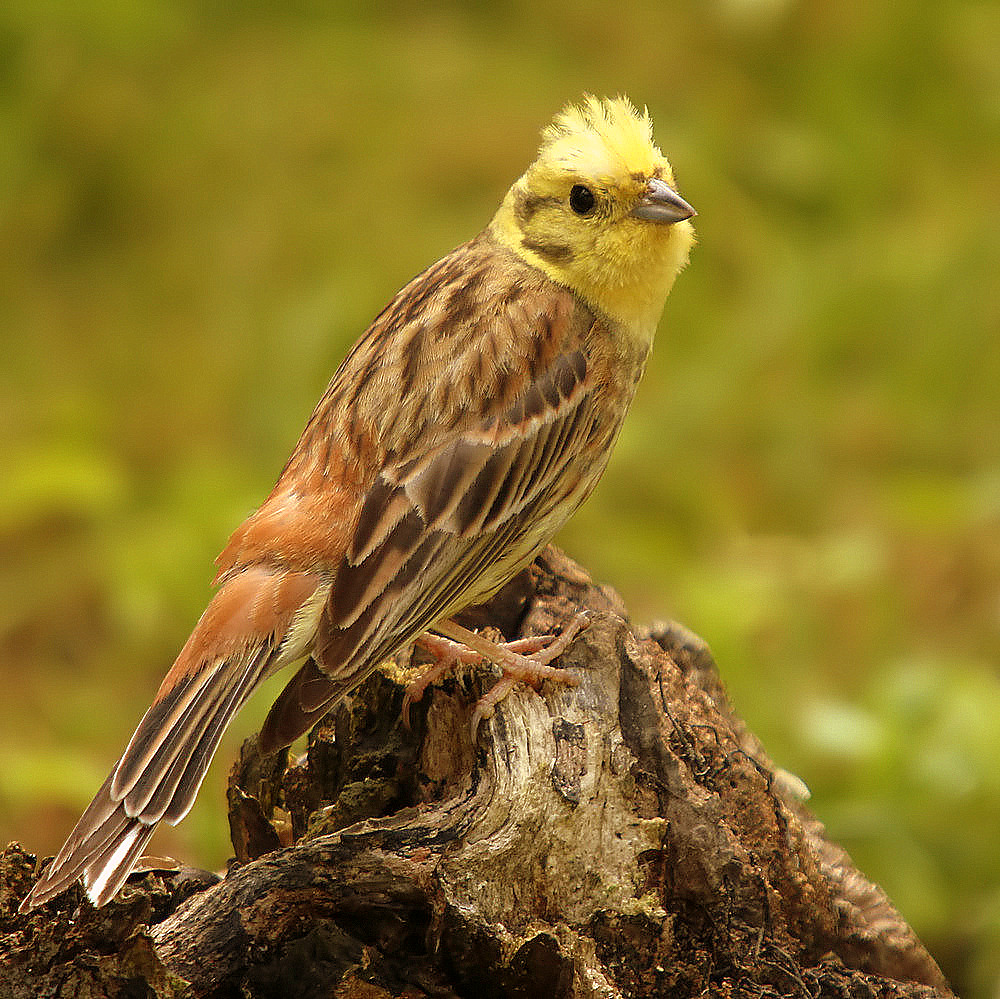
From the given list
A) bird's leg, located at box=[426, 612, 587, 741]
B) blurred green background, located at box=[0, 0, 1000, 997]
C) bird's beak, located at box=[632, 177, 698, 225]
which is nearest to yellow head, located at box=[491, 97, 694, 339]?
bird's beak, located at box=[632, 177, 698, 225]

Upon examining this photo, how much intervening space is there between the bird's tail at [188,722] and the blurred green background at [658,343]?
5.62 feet

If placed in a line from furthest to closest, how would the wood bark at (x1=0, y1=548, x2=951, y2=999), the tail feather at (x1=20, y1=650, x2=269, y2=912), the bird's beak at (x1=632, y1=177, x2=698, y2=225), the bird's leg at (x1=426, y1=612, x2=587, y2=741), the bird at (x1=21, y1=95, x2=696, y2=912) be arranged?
the bird's beak at (x1=632, y1=177, x2=698, y2=225), the bird's leg at (x1=426, y1=612, x2=587, y2=741), the bird at (x1=21, y1=95, x2=696, y2=912), the wood bark at (x1=0, y1=548, x2=951, y2=999), the tail feather at (x1=20, y1=650, x2=269, y2=912)

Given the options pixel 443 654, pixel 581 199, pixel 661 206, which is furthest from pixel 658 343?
pixel 443 654

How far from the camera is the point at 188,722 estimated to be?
329 centimetres

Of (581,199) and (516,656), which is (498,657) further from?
(581,199)

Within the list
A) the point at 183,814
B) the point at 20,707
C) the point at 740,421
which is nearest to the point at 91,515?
the point at 20,707

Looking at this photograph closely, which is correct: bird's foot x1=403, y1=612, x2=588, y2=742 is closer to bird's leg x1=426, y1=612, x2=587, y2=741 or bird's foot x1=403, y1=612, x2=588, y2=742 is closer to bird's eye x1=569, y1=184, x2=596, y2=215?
bird's leg x1=426, y1=612, x2=587, y2=741

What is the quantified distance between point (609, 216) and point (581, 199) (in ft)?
0.33

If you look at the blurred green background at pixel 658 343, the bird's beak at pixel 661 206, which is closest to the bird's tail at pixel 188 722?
the bird's beak at pixel 661 206

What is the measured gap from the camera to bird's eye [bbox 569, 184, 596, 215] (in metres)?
4.08

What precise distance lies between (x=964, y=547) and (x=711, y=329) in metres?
1.72

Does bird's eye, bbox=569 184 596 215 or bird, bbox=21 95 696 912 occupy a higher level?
bird's eye, bbox=569 184 596 215

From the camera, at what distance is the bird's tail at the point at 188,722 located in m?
3.00

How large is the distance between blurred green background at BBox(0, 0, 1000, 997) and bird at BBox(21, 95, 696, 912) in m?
1.40
